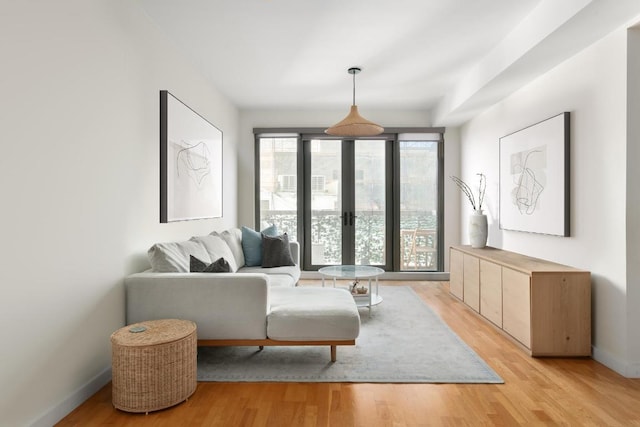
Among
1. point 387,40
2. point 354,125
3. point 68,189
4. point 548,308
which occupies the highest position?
point 387,40

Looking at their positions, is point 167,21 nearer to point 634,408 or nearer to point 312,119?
point 312,119

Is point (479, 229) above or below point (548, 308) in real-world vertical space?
above

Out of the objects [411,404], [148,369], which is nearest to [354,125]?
[411,404]

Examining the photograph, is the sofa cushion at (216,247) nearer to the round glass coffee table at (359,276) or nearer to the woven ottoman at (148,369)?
the round glass coffee table at (359,276)

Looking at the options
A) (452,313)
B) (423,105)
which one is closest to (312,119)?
(423,105)

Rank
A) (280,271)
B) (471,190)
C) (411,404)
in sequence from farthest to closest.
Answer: (471,190)
(280,271)
(411,404)

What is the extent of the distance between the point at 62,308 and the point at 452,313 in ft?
11.5

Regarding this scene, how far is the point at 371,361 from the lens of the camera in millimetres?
2889

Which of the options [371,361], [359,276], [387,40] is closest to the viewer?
[371,361]

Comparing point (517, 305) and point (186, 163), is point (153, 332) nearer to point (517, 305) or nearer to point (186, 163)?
point (186, 163)

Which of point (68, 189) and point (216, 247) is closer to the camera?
point (68, 189)

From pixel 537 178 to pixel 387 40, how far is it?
1.86 metres

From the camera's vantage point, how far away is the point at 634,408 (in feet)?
7.30

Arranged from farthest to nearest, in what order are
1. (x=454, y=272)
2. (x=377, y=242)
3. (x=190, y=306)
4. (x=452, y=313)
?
1. (x=377, y=242)
2. (x=454, y=272)
3. (x=452, y=313)
4. (x=190, y=306)
